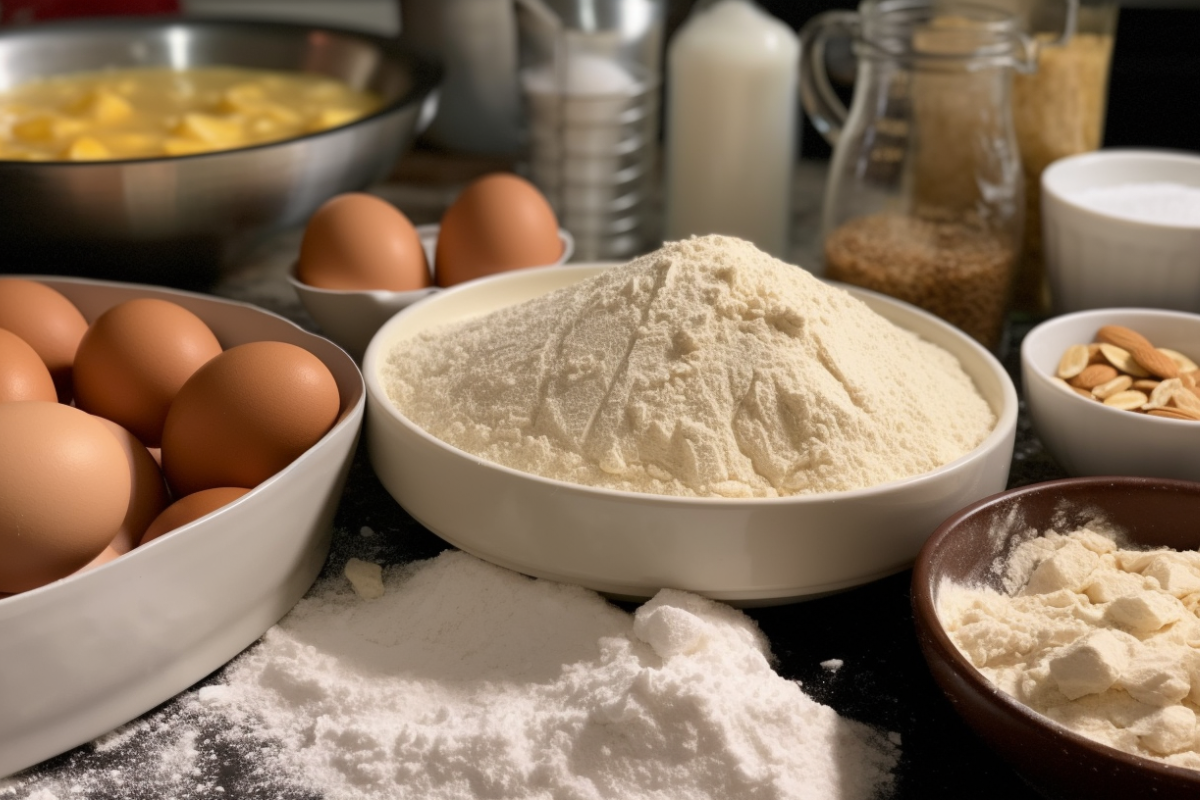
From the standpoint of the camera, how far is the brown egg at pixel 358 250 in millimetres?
1111

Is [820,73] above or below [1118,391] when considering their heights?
above

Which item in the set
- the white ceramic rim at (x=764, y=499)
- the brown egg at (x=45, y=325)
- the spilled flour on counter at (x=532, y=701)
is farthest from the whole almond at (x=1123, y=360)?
the brown egg at (x=45, y=325)

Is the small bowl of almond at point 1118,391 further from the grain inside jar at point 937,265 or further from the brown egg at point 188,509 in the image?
the brown egg at point 188,509

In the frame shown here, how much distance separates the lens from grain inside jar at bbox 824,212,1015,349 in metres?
1.20

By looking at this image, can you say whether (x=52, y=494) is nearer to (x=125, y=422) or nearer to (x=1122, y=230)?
(x=125, y=422)

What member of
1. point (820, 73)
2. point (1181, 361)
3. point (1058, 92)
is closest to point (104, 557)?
point (1181, 361)

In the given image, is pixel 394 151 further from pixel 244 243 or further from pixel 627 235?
pixel 627 235

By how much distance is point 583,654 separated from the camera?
0.76 m

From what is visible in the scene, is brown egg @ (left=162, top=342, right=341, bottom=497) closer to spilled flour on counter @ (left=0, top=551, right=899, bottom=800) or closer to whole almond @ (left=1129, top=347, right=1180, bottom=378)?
spilled flour on counter @ (left=0, top=551, right=899, bottom=800)

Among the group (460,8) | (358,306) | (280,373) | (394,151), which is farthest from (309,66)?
(280,373)

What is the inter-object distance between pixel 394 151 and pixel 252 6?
186 cm

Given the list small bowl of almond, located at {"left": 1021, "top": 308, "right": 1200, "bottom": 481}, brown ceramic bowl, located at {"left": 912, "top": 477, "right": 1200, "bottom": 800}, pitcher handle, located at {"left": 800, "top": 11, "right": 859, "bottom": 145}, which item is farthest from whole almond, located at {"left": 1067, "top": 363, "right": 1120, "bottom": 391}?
pitcher handle, located at {"left": 800, "top": 11, "right": 859, "bottom": 145}

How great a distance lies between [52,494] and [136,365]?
0.21 meters

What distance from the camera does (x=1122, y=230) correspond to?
112 centimetres
